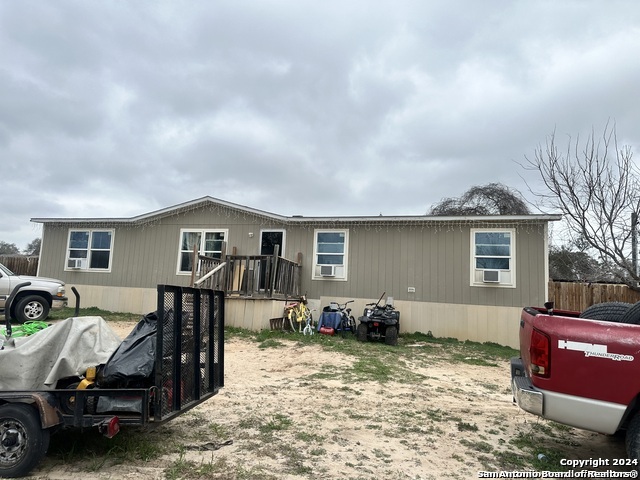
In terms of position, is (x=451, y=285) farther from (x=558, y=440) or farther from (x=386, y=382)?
(x=558, y=440)

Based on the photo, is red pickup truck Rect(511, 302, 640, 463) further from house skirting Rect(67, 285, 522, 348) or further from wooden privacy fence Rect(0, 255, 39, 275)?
wooden privacy fence Rect(0, 255, 39, 275)

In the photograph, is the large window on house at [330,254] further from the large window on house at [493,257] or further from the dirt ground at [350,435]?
the dirt ground at [350,435]

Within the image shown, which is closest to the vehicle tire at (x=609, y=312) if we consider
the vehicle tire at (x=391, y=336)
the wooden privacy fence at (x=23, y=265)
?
the vehicle tire at (x=391, y=336)

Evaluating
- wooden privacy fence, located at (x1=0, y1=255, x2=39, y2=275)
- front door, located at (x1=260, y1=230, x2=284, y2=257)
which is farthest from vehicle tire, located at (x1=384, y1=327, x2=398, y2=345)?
wooden privacy fence, located at (x1=0, y1=255, x2=39, y2=275)

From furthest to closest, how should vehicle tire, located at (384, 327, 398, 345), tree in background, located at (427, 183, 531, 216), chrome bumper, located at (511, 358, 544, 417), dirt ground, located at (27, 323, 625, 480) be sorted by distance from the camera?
tree in background, located at (427, 183, 531, 216) < vehicle tire, located at (384, 327, 398, 345) < dirt ground, located at (27, 323, 625, 480) < chrome bumper, located at (511, 358, 544, 417)

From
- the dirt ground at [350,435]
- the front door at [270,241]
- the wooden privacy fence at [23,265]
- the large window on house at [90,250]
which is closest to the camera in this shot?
the dirt ground at [350,435]

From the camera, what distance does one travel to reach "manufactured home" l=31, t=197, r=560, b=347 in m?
10.7

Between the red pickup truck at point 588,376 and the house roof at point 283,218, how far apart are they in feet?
25.8

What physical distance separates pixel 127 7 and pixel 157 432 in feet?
27.7

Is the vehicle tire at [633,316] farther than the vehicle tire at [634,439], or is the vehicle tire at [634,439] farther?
the vehicle tire at [633,316]

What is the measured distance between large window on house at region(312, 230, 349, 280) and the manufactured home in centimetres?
3

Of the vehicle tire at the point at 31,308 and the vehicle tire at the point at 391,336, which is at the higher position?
the vehicle tire at the point at 31,308

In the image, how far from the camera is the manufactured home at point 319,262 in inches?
422

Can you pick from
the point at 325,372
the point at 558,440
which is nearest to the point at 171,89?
the point at 325,372
